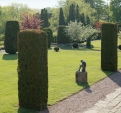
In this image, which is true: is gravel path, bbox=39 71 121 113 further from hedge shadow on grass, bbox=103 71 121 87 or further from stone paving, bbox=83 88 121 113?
stone paving, bbox=83 88 121 113

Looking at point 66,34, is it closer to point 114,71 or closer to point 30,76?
point 114,71

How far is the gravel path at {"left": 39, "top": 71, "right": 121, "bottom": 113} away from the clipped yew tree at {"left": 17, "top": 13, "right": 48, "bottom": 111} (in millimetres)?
605

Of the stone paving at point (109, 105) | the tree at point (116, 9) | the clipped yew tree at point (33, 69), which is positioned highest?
the tree at point (116, 9)

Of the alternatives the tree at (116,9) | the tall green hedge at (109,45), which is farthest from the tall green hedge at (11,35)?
the tree at (116,9)

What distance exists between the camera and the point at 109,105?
28.8 feet

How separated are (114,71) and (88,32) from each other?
822 inches

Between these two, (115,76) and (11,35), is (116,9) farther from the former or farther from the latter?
(115,76)

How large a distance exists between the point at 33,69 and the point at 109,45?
9.11 meters

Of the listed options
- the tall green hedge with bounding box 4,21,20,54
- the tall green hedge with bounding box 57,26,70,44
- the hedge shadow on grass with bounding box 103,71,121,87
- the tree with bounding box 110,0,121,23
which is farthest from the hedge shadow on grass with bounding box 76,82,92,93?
the tree with bounding box 110,0,121,23

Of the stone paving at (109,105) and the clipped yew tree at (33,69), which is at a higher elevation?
the clipped yew tree at (33,69)

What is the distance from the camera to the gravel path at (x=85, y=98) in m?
8.37

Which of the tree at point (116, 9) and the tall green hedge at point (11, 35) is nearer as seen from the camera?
the tall green hedge at point (11, 35)

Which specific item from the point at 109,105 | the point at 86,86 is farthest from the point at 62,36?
the point at 109,105

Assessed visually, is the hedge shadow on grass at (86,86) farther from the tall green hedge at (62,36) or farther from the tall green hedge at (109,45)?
the tall green hedge at (62,36)
